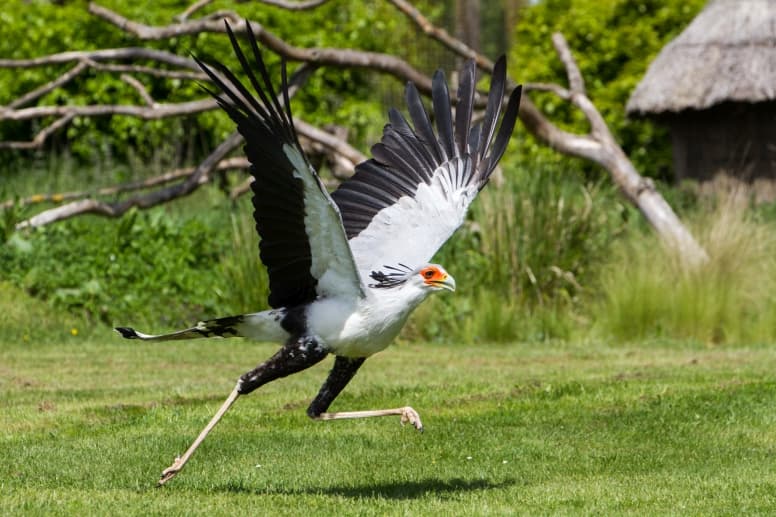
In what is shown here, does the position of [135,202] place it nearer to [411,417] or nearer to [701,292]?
[701,292]

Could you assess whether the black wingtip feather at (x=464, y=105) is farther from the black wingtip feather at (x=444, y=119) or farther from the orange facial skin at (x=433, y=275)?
the orange facial skin at (x=433, y=275)

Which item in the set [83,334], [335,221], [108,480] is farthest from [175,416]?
[83,334]

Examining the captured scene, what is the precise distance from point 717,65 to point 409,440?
9510 mm

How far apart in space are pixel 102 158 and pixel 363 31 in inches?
151

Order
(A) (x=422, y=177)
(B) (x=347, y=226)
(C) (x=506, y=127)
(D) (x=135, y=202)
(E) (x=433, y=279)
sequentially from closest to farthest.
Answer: (E) (x=433, y=279), (C) (x=506, y=127), (B) (x=347, y=226), (A) (x=422, y=177), (D) (x=135, y=202)

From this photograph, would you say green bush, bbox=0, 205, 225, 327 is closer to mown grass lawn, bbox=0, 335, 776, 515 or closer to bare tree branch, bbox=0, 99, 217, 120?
bare tree branch, bbox=0, 99, 217, 120

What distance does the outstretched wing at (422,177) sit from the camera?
6.46 meters

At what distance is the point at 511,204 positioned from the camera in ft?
38.8

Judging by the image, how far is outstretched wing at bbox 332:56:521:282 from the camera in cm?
646

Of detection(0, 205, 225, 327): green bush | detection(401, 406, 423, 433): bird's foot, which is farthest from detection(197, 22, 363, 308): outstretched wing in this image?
detection(0, 205, 225, 327): green bush

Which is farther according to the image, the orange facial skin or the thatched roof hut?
the thatched roof hut

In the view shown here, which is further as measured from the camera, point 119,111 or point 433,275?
point 119,111

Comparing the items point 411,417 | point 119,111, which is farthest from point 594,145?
point 411,417

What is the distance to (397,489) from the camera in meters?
5.80
